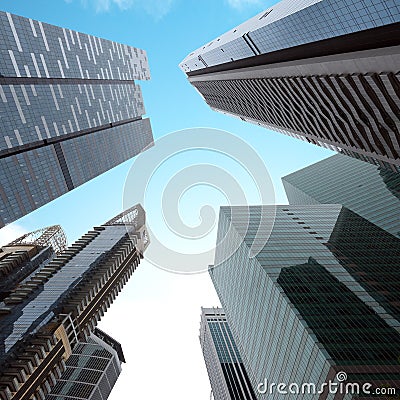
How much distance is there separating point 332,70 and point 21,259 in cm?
11064

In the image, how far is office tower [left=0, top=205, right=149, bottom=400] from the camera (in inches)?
2854

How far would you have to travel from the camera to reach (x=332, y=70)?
4822cm

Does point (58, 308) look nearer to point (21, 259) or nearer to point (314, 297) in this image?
point (21, 259)

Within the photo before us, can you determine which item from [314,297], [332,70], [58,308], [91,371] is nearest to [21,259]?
[58,308]

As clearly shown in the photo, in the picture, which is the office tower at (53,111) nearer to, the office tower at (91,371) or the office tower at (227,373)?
the office tower at (91,371)

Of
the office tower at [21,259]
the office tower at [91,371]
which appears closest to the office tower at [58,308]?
the office tower at [21,259]

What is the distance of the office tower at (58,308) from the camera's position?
7250cm

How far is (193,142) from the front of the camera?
44.9m

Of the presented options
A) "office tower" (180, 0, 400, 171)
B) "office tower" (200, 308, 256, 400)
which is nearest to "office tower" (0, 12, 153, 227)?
"office tower" (180, 0, 400, 171)

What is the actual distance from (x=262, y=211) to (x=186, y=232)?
78254 mm

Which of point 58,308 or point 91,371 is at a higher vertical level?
point 58,308

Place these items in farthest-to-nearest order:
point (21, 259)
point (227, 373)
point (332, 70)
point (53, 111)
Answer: point (227, 373) → point (21, 259) → point (53, 111) → point (332, 70)

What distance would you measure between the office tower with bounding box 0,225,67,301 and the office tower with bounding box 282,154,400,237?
344 feet

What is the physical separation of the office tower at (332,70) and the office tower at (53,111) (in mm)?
53170
